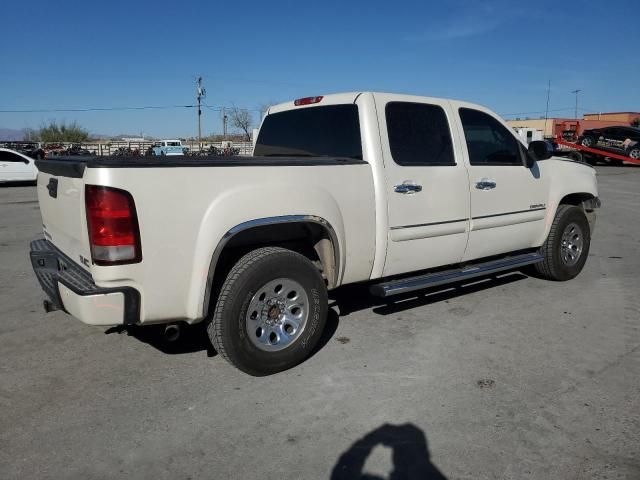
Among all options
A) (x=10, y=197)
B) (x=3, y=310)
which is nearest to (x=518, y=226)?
(x=3, y=310)

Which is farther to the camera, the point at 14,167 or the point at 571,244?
the point at 14,167

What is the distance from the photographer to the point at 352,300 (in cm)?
525

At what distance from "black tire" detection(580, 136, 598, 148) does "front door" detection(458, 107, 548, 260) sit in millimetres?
25038

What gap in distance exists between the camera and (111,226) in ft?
9.53

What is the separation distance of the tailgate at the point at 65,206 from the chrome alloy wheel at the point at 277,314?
1.09 m

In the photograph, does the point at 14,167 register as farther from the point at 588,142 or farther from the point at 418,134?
the point at 588,142

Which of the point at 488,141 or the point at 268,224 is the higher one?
the point at 488,141

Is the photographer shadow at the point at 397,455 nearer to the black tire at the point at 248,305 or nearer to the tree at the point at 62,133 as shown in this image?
the black tire at the point at 248,305

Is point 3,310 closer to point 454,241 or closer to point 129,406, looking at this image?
point 129,406

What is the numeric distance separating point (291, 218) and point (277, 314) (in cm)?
69

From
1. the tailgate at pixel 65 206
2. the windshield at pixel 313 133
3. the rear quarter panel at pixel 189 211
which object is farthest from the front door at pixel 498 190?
the tailgate at pixel 65 206

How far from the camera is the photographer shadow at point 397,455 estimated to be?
2553 millimetres

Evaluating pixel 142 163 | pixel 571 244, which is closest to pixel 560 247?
pixel 571 244

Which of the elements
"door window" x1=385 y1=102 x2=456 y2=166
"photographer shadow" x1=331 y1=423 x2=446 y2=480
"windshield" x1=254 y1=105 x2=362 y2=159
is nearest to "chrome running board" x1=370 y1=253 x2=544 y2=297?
"door window" x1=385 y1=102 x2=456 y2=166
